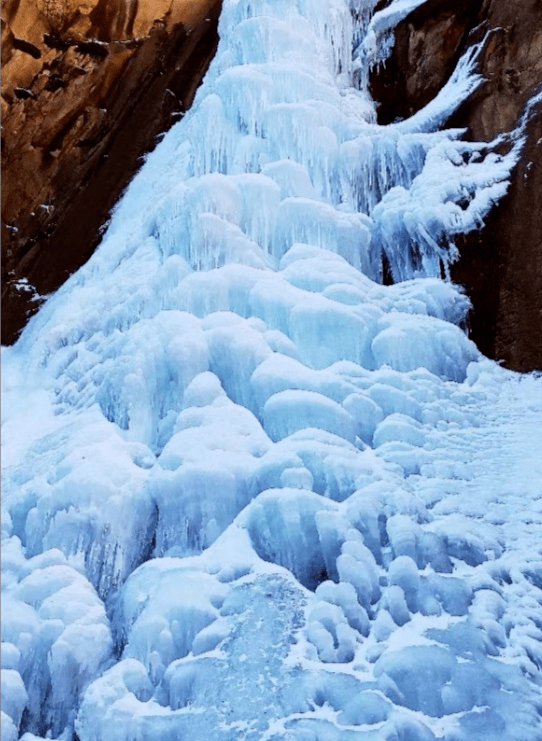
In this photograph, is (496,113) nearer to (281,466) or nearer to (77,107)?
(281,466)

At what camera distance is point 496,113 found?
565cm

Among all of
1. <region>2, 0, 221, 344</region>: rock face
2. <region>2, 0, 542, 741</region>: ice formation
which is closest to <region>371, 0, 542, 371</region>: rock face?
<region>2, 0, 542, 741</region>: ice formation

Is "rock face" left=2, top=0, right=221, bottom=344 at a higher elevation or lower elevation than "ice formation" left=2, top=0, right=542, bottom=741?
higher

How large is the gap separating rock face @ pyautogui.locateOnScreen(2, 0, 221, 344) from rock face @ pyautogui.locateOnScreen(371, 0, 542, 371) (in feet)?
6.98

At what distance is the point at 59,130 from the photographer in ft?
25.0

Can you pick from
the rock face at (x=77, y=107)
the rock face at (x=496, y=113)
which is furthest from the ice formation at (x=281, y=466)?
the rock face at (x=77, y=107)

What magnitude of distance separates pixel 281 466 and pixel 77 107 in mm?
5144

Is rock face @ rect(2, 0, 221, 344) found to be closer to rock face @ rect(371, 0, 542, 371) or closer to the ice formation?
the ice formation

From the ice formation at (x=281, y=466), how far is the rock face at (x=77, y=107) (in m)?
1.13

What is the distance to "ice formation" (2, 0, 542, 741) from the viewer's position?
332 centimetres

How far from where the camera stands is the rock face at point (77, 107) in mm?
7078

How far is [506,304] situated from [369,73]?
284cm

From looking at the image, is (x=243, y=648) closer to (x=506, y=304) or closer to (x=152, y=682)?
(x=152, y=682)

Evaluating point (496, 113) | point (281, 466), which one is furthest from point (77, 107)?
point (281, 466)
